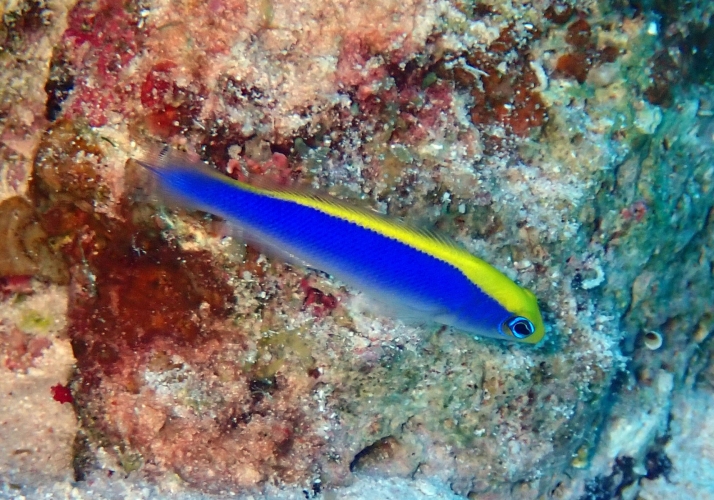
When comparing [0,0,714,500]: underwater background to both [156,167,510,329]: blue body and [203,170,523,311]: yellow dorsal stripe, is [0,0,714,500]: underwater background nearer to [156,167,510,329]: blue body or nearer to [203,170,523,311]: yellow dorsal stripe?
[203,170,523,311]: yellow dorsal stripe

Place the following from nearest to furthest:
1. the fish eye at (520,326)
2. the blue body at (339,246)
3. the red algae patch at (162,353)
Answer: the blue body at (339,246) < the fish eye at (520,326) < the red algae patch at (162,353)

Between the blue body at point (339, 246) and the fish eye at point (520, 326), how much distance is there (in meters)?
0.05

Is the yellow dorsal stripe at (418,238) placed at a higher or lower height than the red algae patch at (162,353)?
higher

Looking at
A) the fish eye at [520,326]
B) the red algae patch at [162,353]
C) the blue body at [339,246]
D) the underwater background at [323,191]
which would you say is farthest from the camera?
the red algae patch at [162,353]

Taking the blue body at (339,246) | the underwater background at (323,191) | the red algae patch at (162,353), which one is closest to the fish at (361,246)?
the blue body at (339,246)

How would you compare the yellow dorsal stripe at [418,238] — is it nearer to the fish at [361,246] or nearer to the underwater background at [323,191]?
the fish at [361,246]

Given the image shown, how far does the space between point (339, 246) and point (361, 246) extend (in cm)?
11

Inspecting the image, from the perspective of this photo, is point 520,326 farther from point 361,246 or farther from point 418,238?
point 361,246

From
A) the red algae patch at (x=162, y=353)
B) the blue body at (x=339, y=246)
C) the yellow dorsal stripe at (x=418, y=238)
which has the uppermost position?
the yellow dorsal stripe at (x=418, y=238)

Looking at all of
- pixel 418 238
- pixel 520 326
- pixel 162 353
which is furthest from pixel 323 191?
pixel 162 353

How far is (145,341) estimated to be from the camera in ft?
10.8

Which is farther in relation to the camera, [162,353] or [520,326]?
[162,353]

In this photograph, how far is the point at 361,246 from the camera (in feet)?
8.22

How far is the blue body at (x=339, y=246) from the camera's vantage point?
8.02ft
